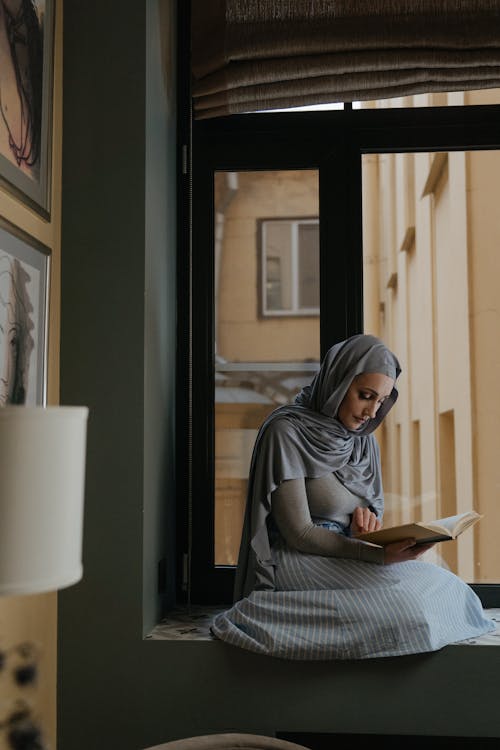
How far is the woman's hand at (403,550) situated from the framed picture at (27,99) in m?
1.36

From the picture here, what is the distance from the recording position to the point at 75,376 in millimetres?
Result: 2465

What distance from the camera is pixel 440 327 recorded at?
117 inches

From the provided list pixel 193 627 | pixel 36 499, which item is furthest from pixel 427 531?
pixel 36 499

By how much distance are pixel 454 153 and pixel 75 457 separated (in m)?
2.33

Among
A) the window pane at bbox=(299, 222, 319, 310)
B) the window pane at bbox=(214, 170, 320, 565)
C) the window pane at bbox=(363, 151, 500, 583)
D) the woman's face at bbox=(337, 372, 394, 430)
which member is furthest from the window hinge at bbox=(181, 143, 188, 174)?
the woman's face at bbox=(337, 372, 394, 430)

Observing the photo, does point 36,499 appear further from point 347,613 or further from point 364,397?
point 364,397

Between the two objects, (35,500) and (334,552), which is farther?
(334,552)

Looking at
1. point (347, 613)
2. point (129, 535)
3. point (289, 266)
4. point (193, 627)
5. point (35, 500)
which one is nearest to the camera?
point (35, 500)

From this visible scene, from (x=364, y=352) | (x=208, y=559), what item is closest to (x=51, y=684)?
(x=208, y=559)

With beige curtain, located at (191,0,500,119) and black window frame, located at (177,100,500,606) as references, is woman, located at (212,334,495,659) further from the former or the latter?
beige curtain, located at (191,0,500,119)

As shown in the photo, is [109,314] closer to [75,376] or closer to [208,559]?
[75,376]

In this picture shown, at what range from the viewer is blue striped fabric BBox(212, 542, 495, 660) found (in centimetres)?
229

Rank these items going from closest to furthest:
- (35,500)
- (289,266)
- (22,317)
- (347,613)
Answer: (35,500)
(22,317)
(347,613)
(289,266)

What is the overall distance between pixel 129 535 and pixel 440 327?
134 centimetres
